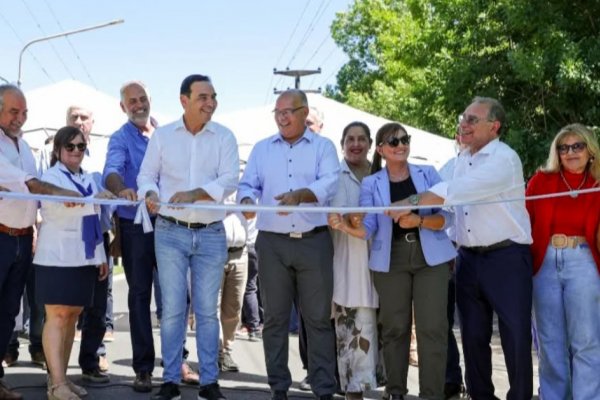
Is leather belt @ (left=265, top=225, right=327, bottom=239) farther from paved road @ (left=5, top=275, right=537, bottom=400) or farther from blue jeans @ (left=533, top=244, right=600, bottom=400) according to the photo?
blue jeans @ (left=533, top=244, right=600, bottom=400)

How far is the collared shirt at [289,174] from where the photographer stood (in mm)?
6484

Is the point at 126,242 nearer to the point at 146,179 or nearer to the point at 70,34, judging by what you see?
the point at 146,179

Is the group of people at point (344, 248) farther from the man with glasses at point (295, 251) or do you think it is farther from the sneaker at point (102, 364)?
the sneaker at point (102, 364)

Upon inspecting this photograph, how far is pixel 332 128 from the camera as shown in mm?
11680

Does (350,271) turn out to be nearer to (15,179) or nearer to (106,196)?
(106,196)

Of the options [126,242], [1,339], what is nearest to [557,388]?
[126,242]

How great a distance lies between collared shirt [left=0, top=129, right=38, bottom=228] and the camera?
20.7ft

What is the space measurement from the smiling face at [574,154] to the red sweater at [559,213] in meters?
0.07

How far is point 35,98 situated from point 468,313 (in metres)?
7.49

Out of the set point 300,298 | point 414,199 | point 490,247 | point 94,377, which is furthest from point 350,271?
point 94,377

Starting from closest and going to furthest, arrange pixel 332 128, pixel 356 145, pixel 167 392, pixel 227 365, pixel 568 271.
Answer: pixel 568 271 → pixel 167 392 → pixel 356 145 → pixel 227 365 → pixel 332 128

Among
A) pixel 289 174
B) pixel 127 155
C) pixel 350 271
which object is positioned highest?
pixel 127 155

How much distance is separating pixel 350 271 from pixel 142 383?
1.83 m

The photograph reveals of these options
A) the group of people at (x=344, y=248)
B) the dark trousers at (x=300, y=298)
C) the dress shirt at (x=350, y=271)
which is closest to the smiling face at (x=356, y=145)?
the group of people at (x=344, y=248)
